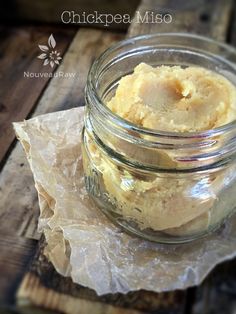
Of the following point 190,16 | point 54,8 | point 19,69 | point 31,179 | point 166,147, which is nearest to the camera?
point 166,147

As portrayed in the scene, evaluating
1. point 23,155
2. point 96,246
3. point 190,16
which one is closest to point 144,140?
point 96,246

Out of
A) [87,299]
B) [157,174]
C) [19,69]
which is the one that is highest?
[19,69]

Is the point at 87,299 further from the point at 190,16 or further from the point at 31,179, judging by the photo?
the point at 190,16

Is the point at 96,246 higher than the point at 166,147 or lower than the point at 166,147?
lower

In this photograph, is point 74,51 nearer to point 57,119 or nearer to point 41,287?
point 57,119

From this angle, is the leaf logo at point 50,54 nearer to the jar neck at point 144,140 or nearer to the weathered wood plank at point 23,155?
the weathered wood plank at point 23,155

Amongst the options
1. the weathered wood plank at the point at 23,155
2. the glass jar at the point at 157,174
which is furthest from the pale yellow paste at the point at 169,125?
the weathered wood plank at the point at 23,155
